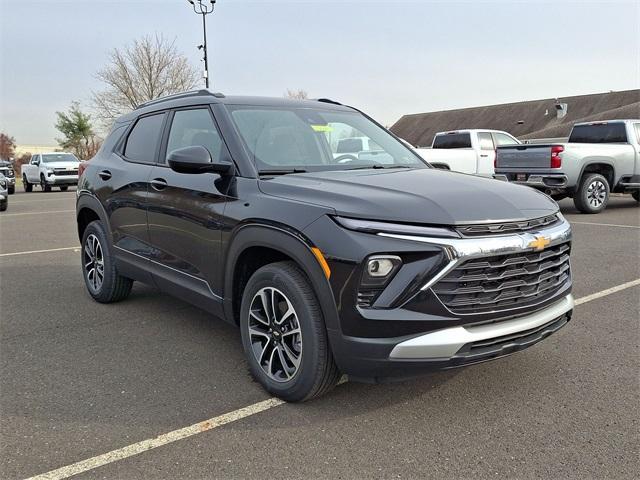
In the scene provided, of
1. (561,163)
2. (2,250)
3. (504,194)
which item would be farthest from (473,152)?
(504,194)

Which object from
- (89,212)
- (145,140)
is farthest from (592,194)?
(89,212)

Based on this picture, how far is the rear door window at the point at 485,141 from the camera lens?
49.6 ft

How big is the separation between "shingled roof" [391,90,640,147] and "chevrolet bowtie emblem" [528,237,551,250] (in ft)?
125

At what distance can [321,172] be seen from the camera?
3.56 metres

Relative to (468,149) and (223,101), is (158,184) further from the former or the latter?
(468,149)

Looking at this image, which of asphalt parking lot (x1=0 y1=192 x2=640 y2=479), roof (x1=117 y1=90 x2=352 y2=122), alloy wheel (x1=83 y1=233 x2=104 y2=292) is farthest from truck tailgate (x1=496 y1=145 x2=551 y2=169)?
alloy wheel (x1=83 y1=233 x2=104 y2=292)

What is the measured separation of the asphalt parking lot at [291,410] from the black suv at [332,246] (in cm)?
34

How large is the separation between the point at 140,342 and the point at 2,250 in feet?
18.3

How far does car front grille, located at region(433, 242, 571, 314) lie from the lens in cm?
263

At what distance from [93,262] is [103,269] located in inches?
13.2

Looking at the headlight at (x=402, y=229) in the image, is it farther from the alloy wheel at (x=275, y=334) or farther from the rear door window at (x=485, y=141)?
the rear door window at (x=485, y=141)

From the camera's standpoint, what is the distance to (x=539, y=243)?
288 cm

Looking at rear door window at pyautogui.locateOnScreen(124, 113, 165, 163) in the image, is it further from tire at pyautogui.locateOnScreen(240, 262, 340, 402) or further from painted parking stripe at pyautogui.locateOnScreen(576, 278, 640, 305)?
painted parking stripe at pyautogui.locateOnScreen(576, 278, 640, 305)

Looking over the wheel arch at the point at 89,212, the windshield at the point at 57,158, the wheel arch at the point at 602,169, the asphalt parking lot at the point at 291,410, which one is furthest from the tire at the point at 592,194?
the windshield at the point at 57,158
